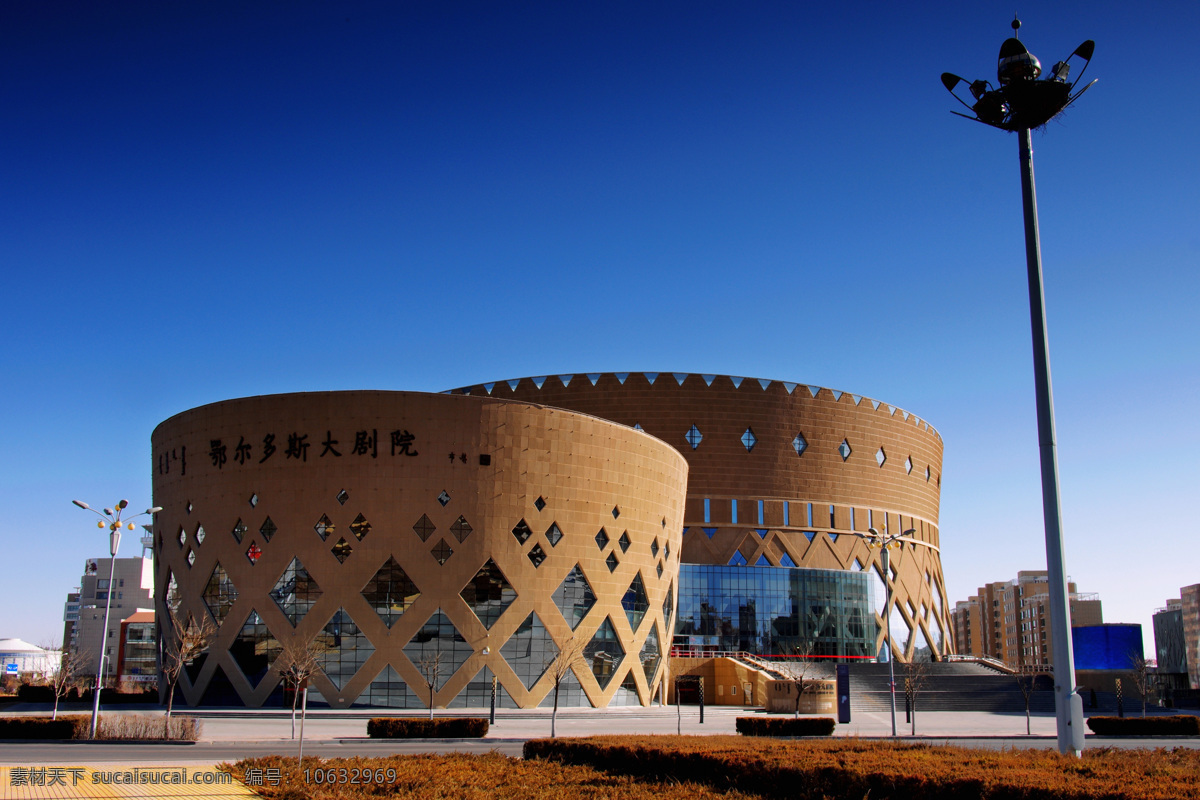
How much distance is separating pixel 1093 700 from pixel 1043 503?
1654 inches

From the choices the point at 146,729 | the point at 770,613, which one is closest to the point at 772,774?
the point at 146,729

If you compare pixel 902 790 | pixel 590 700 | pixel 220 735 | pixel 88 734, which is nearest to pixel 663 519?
pixel 590 700

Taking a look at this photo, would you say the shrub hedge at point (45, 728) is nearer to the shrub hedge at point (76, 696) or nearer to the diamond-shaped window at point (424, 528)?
the diamond-shaped window at point (424, 528)

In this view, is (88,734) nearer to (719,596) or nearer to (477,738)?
(477,738)

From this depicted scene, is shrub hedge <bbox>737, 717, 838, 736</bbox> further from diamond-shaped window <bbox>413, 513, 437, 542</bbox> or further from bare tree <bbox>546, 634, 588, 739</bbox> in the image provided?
diamond-shaped window <bbox>413, 513, 437, 542</bbox>

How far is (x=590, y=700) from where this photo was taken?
147 ft

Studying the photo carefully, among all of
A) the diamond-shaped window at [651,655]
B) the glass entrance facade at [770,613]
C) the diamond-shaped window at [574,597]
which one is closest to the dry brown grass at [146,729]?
the diamond-shaped window at [574,597]

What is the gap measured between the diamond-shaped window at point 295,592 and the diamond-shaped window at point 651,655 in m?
16.8

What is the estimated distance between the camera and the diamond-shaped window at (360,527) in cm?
4172

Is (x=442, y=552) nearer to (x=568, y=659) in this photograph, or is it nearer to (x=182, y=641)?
(x=568, y=659)

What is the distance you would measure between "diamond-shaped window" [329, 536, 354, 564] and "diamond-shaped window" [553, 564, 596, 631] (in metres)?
9.55

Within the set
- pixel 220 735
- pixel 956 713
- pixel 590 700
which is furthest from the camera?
pixel 956 713

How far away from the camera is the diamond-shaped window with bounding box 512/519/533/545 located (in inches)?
1710

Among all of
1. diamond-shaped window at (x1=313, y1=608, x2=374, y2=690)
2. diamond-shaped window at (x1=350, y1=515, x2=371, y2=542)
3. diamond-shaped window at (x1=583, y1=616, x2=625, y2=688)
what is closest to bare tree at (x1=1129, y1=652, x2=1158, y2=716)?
diamond-shaped window at (x1=583, y1=616, x2=625, y2=688)
